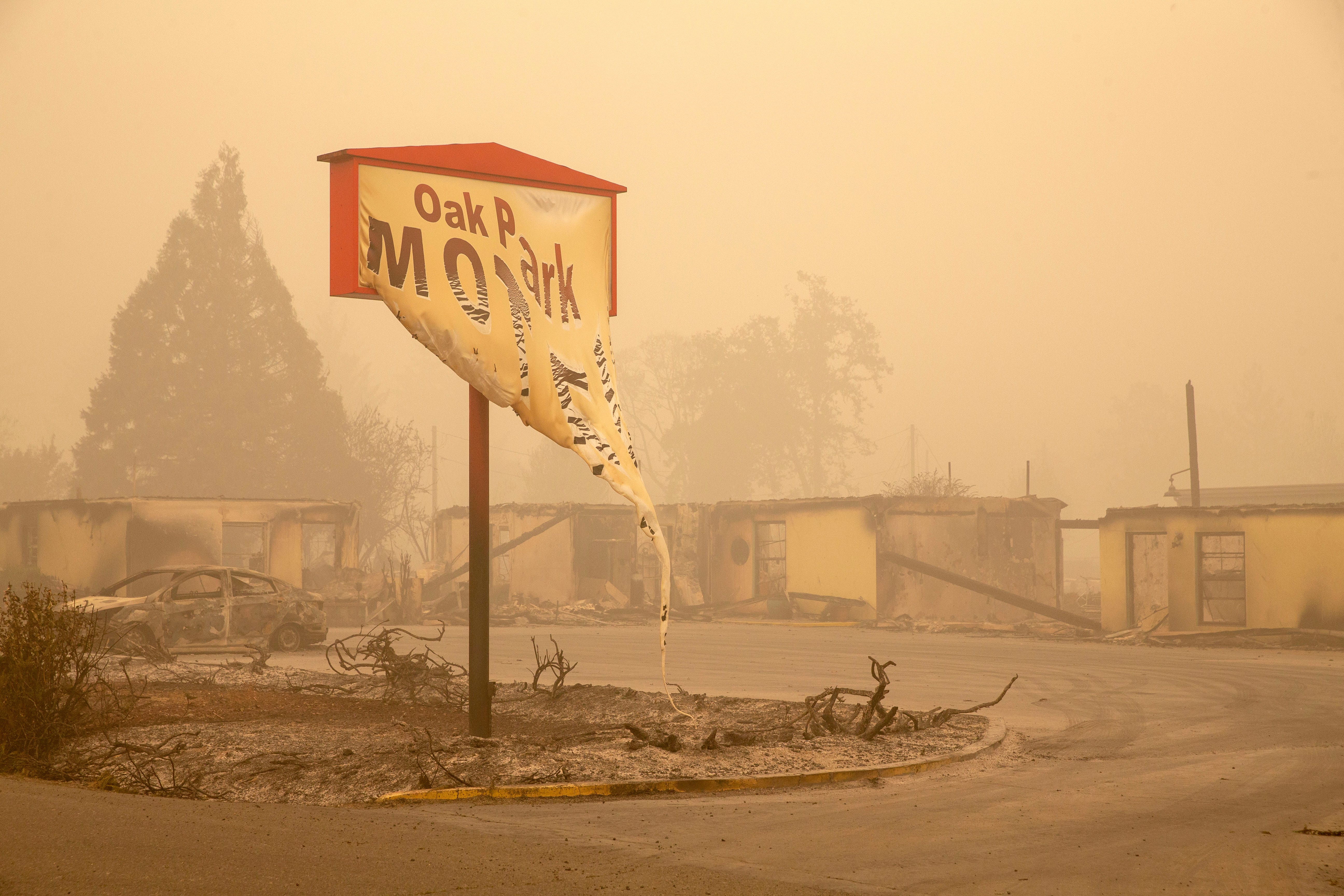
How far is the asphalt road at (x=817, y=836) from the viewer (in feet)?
18.7

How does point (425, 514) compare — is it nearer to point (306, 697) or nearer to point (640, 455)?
point (640, 455)

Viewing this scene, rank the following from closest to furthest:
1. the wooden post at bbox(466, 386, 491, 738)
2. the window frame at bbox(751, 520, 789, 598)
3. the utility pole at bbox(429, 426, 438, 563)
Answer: the wooden post at bbox(466, 386, 491, 738) < the window frame at bbox(751, 520, 789, 598) < the utility pole at bbox(429, 426, 438, 563)

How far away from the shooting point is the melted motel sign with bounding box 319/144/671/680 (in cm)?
953

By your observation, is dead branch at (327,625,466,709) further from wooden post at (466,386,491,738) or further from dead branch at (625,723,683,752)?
dead branch at (625,723,683,752)

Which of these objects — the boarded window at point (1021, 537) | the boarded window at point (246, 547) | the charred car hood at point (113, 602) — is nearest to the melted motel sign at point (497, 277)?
the charred car hood at point (113, 602)

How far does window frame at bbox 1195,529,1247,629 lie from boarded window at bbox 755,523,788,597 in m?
12.9

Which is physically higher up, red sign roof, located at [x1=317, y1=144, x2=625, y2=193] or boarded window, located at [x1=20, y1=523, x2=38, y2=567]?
red sign roof, located at [x1=317, y1=144, x2=625, y2=193]

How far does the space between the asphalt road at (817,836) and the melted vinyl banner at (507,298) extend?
96.3 inches

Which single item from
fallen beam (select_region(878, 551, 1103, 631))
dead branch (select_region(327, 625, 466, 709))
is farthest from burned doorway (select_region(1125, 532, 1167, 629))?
dead branch (select_region(327, 625, 466, 709))

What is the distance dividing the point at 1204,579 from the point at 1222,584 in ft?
2.28

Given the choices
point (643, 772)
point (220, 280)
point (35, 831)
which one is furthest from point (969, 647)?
point (220, 280)

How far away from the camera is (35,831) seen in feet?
20.0

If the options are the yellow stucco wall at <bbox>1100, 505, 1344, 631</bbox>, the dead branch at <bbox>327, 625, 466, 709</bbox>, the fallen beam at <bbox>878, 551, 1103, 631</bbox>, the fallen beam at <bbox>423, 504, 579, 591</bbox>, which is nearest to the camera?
the dead branch at <bbox>327, 625, 466, 709</bbox>

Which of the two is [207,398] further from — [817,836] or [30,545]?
[817,836]
